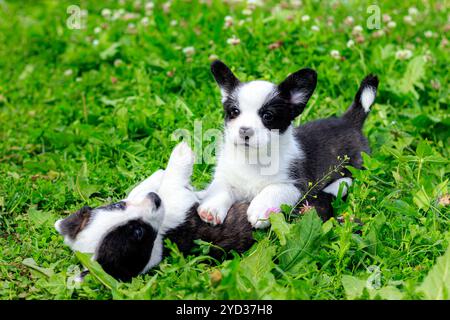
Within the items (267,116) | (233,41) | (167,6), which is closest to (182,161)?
(267,116)

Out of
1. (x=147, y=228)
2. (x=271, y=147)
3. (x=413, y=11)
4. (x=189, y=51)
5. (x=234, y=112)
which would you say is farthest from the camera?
(x=413, y=11)

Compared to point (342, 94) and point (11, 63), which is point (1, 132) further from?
point (342, 94)

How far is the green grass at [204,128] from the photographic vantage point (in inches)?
152

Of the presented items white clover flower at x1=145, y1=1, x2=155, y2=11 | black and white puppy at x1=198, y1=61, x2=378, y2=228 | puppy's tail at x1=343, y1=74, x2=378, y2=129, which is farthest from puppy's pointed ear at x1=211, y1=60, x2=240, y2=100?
white clover flower at x1=145, y1=1, x2=155, y2=11

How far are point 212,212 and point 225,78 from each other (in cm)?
98

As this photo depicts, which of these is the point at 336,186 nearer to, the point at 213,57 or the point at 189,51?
the point at 213,57

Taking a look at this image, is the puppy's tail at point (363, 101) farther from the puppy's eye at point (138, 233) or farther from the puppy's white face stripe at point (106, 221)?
the puppy's eye at point (138, 233)

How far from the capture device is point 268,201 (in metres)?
4.37

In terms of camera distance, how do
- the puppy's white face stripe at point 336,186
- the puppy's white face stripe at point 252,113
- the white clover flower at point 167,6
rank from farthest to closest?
the white clover flower at point 167,6 → the puppy's white face stripe at point 336,186 → the puppy's white face stripe at point 252,113

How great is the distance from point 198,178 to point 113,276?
163 cm

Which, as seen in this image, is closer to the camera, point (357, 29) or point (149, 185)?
point (149, 185)

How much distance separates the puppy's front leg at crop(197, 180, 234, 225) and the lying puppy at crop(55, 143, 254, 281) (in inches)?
1.7

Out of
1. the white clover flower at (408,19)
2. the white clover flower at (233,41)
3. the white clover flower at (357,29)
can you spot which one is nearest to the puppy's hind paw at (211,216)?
the white clover flower at (233,41)

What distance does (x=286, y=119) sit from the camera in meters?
4.59
